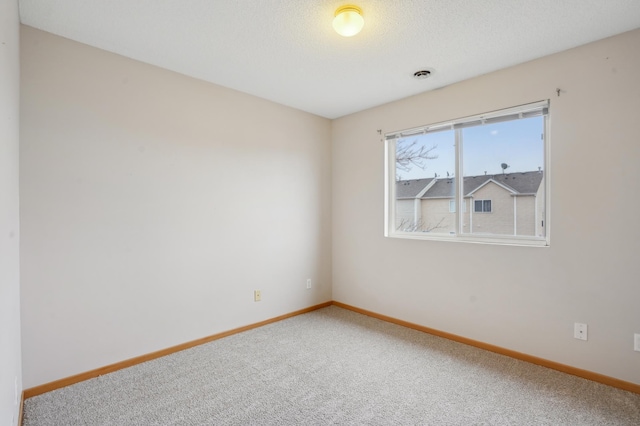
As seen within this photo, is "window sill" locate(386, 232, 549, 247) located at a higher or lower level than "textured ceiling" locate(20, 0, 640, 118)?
lower

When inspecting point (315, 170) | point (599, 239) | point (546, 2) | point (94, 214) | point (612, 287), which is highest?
point (546, 2)

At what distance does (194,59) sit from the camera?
101 inches

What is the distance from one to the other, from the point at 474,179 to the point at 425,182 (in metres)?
0.50

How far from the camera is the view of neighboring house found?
2689 mm

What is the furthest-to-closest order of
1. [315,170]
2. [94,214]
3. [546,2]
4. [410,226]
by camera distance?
[315,170] < [410,226] < [94,214] < [546,2]

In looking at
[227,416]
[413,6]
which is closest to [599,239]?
[413,6]

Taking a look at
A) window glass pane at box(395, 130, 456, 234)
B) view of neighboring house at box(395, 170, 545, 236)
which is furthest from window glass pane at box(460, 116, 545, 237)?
window glass pane at box(395, 130, 456, 234)

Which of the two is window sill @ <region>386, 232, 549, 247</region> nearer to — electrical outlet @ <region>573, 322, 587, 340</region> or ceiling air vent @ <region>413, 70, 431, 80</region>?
electrical outlet @ <region>573, 322, 587, 340</region>

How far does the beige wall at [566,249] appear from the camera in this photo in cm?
219

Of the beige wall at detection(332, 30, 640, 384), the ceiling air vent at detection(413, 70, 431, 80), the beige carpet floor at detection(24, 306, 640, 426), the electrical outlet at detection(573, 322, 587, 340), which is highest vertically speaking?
the ceiling air vent at detection(413, 70, 431, 80)

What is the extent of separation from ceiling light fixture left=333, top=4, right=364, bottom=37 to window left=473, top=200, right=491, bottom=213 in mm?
1923

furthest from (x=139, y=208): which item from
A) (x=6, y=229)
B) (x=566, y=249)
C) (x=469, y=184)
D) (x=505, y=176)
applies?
(x=566, y=249)

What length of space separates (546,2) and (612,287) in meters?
1.91

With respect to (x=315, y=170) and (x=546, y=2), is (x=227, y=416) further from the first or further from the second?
(x=546, y=2)
